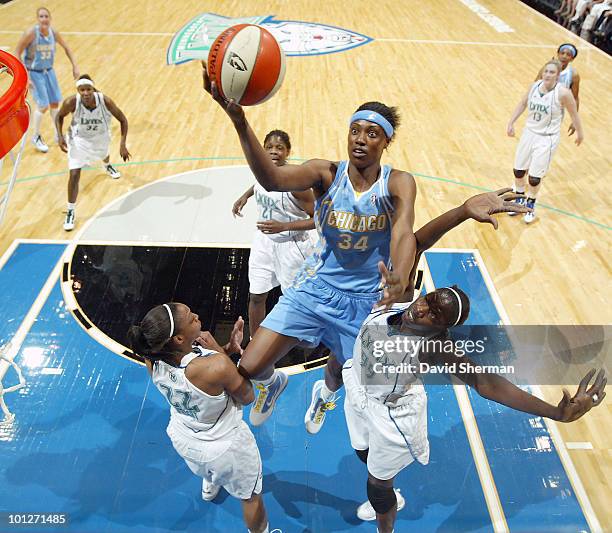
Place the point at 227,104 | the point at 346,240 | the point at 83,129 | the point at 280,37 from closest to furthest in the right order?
the point at 227,104 → the point at 346,240 → the point at 83,129 → the point at 280,37

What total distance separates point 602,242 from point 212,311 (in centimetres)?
418

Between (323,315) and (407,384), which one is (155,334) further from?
(407,384)

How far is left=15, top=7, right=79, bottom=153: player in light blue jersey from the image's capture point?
736 cm

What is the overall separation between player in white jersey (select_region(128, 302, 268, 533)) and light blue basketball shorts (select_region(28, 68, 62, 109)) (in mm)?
5978

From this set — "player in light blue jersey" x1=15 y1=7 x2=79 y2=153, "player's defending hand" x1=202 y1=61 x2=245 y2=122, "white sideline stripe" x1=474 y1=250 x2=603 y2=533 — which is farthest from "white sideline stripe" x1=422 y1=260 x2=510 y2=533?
"player in light blue jersey" x1=15 y1=7 x2=79 y2=153

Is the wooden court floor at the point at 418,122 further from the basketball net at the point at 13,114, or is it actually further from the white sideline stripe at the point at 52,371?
the basketball net at the point at 13,114

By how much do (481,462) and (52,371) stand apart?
314 cm

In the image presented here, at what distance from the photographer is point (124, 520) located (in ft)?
11.3

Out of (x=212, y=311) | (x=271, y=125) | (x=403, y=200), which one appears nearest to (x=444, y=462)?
(x=403, y=200)

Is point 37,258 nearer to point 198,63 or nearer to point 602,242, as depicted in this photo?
point 602,242

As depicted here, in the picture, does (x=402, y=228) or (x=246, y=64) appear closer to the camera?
(x=246, y=64)

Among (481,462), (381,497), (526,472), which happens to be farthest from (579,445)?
(381,497)

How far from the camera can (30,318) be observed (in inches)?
191

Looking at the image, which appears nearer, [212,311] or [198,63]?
[212,311]
